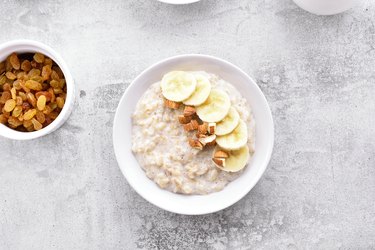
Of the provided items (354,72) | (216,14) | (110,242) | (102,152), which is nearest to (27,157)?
(102,152)

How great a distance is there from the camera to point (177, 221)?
6.20 feet

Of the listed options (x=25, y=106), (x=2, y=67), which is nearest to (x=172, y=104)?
(x=25, y=106)

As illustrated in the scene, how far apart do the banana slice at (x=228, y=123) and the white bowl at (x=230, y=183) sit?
109 millimetres

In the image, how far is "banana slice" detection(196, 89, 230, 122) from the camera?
1693 millimetres

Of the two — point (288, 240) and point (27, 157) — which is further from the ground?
point (27, 157)

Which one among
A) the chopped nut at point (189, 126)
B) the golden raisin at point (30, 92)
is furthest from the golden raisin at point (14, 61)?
the chopped nut at point (189, 126)

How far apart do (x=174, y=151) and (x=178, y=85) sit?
0.22m

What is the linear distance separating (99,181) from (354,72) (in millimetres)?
987

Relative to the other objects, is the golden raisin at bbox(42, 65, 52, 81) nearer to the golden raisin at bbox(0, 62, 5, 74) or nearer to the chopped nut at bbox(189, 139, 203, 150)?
the golden raisin at bbox(0, 62, 5, 74)

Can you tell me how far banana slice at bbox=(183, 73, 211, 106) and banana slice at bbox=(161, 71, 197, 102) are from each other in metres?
0.02

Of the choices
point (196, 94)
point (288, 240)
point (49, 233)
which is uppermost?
point (196, 94)

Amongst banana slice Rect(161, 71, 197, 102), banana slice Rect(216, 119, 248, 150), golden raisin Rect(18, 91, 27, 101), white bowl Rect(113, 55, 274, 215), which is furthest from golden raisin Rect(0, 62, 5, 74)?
banana slice Rect(216, 119, 248, 150)

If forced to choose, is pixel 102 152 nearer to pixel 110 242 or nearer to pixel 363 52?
pixel 110 242

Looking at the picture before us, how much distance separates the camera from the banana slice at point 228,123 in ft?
5.55
